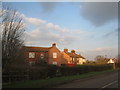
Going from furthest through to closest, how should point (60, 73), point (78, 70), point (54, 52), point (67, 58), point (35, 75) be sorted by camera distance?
point (67, 58)
point (54, 52)
point (78, 70)
point (60, 73)
point (35, 75)

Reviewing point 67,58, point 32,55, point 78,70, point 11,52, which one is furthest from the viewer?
point 67,58

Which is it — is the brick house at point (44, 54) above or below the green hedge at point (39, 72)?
above

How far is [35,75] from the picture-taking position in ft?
65.0

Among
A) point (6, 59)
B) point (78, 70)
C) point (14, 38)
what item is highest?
point (14, 38)

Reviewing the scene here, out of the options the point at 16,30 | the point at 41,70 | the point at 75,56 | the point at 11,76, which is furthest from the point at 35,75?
the point at 75,56

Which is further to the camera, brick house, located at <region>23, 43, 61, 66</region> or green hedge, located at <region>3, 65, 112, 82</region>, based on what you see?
brick house, located at <region>23, 43, 61, 66</region>

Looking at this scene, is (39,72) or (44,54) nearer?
(39,72)

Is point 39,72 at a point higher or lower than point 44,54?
lower

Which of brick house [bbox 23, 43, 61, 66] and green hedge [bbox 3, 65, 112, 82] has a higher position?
brick house [bbox 23, 43, 61, 66]

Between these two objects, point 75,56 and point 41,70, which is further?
point 75,56

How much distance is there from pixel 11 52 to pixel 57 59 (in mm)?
38612

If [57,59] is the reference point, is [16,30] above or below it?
above

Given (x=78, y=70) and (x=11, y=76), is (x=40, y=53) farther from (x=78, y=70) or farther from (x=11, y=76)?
(x=11, y=76)

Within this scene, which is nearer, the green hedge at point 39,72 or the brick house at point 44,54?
the green hedge at point 39,72
